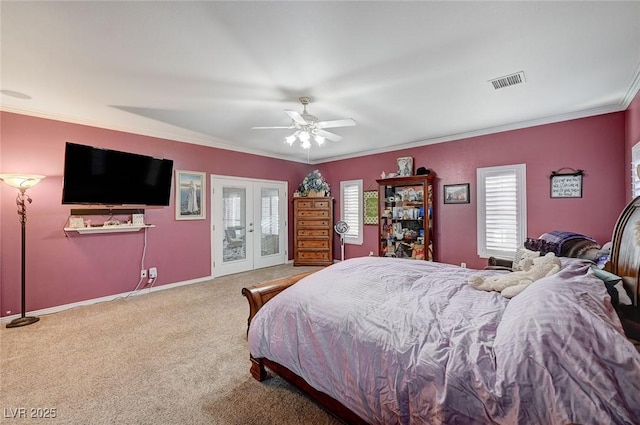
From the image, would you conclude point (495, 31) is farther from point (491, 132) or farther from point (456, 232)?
point (456, 232)

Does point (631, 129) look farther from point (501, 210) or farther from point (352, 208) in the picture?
point (352, 208)

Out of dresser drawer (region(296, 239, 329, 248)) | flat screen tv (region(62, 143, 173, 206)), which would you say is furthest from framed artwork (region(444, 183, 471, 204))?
flat screen tv (region(62, 143, 173, 206))

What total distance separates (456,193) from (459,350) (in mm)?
3998

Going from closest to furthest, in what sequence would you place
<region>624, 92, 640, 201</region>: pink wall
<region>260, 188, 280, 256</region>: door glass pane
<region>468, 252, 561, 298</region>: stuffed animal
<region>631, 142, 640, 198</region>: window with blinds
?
<region>468, 252, 561, 298</region>: stuffed animal < <region>631, 142, 640, 198</region>: window with blinds < <region>624, 92, 640, 201</region>: pink wall < <region>260, 188, 280, 256</region>: door glass pane

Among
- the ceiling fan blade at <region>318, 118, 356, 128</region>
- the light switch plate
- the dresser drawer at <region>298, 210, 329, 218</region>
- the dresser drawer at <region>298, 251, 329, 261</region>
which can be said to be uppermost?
the ceiling fan blade at <region>318, 118, 356, 128</region>

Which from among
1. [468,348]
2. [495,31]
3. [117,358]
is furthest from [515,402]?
[117,358]

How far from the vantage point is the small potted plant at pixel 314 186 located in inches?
241

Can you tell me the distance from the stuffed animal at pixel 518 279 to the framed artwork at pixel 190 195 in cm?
447

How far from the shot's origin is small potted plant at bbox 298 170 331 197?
6117 millimetres

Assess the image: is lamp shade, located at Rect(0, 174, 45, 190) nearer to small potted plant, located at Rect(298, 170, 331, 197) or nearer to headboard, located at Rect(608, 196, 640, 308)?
small potted plant, located at Rect(298, 170, 331, 197)

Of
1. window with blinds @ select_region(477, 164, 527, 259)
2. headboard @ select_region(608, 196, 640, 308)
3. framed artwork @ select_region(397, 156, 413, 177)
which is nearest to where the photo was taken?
headboard @ select_region(608, 196, 640, 308)

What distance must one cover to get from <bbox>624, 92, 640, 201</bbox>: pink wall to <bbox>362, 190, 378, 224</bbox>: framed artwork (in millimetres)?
3562

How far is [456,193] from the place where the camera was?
4621mm

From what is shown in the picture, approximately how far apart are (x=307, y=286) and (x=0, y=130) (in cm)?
424
